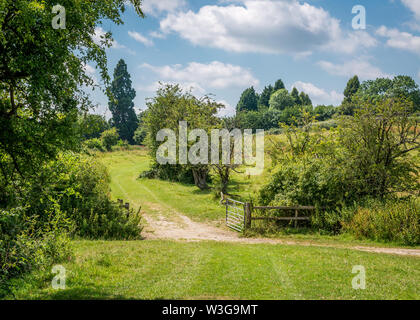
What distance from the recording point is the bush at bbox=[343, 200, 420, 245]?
46.4ft

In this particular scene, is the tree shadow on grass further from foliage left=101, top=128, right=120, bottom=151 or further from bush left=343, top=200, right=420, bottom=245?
foliage left=101, top=128, right=120, bottom=151

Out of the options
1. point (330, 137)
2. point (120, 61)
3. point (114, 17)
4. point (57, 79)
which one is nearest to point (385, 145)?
point (330, 137)

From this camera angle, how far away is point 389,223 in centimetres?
1467

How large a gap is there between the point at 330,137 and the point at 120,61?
221 feet

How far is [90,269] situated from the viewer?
8.69 m

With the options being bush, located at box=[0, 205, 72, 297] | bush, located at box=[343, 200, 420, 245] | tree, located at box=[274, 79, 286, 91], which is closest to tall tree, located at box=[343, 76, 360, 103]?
tree, located at box=[274, 79, 286, 91]

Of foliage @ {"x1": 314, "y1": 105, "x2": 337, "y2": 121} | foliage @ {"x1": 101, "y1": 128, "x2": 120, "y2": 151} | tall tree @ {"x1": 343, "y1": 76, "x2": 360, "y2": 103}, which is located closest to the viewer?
foliage @ {"x1": 101, "y1": 128, "x2": 120, "y2": 151}

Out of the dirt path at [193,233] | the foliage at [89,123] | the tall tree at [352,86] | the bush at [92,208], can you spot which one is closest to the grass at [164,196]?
the dirt path at [193,233]

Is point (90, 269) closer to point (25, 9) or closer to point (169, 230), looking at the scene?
point (25, 9)

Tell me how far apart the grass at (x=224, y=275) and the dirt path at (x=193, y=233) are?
7.12ft

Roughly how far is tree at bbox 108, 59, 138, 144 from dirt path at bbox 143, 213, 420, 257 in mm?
61041

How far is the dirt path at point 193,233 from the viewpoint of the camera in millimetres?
14305

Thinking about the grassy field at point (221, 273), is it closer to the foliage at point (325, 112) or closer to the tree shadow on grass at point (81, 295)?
the tree shadow on grass at point (81, 295)

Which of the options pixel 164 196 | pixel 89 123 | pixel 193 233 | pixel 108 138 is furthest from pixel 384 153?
pixel 108 138
